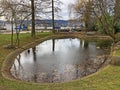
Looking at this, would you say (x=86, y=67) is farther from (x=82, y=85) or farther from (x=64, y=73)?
(x=82, y=85)

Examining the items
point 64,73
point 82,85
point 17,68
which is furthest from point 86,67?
point 82,85

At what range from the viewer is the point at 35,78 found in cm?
1201

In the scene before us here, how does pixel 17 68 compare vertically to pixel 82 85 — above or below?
below

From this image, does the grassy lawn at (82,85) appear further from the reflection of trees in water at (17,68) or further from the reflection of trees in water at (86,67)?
the reflection of trees in water at (17,68)

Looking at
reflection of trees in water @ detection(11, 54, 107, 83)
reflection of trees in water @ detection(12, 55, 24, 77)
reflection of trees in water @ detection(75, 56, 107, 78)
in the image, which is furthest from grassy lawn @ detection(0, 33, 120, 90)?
reflection of trees in water @ detection(12, 55, 24, 77)

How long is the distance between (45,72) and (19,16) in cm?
917

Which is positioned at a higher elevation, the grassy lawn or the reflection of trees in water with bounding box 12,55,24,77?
the grassy lawn

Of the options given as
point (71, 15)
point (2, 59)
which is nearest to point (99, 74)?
point (2, 59)

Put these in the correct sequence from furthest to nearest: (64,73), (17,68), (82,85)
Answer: (17,68) → (64,73) → (82,85)

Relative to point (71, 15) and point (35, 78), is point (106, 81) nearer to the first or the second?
point (35, 78)

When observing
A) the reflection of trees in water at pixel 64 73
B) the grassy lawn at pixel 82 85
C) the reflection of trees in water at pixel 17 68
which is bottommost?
the reflection of trees in water at pixel 17 68

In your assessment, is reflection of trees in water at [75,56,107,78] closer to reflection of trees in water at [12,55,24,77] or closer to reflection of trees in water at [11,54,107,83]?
reflection of trees in water at [11,54,107,83]

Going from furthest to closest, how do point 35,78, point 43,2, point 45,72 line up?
1. point 43,2
2. point 45,72
3. point 35,78

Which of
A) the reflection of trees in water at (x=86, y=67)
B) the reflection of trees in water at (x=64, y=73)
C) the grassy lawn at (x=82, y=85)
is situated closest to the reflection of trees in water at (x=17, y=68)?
the reflection of trees in water at (x=64, y=73)
